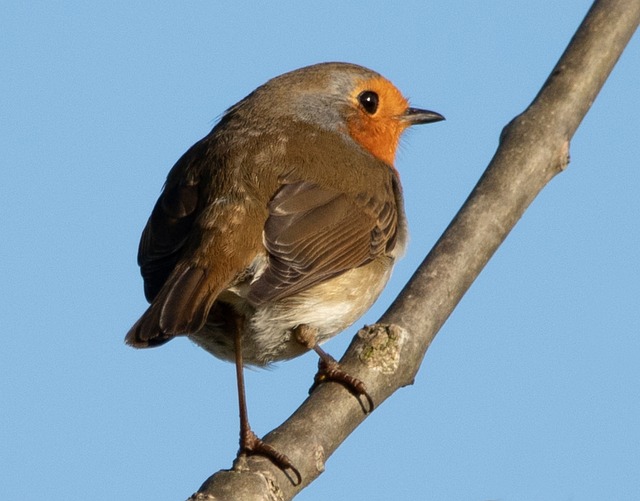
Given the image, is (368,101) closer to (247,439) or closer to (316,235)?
(316,235)

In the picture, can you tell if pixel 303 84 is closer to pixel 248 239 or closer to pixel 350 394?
pixel 248 239

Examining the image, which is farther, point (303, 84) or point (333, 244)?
point (303, 84)

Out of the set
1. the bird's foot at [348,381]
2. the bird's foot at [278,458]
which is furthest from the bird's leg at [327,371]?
the bird's foot at [278,458]

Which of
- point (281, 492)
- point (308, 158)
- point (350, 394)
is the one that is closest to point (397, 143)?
point (308, 158)

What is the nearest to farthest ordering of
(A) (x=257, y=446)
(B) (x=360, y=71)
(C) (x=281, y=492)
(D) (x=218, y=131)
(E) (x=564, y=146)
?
(C) (x=281, y=492)
(A) (x=257, y=446)
(E) (x=564, y=146)
(D) (x=218, y=131)
(B) (x=360, y=71)

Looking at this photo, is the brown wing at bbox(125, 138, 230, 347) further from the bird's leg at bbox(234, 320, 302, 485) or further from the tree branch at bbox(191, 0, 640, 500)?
the tree branch at bbox(191, 0, 640, 500)

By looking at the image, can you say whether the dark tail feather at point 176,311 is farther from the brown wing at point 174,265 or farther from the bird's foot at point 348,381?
the bird's foot at point 348,381

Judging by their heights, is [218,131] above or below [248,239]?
above
